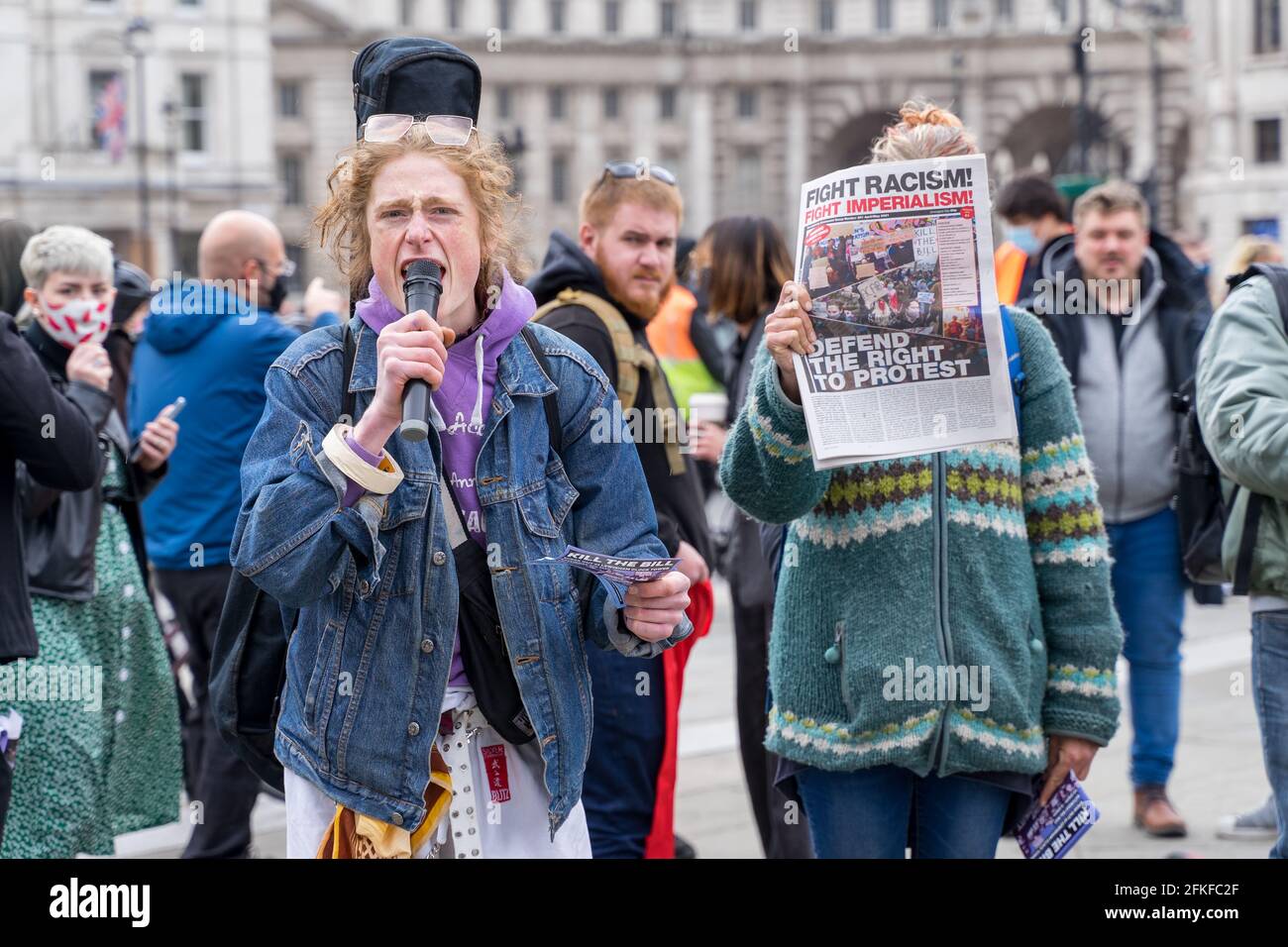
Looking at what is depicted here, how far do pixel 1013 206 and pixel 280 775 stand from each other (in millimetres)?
5973

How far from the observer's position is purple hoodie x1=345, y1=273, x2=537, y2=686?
3102 millimetres

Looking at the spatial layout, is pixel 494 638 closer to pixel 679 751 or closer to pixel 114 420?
pixel 114 420

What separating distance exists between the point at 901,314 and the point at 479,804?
1.27m

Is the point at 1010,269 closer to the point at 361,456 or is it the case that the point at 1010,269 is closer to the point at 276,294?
the point at 276,294

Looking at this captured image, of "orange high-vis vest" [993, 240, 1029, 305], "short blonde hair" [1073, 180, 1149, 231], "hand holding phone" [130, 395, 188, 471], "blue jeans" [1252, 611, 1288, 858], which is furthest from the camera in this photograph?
"orange high-vis vest" [993, 240, 1029, 305]

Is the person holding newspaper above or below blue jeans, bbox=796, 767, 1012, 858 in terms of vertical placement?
above

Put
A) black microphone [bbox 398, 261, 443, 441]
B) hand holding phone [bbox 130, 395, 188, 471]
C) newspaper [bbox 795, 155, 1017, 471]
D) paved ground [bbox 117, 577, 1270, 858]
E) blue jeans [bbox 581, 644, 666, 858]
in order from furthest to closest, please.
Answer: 1. paved ground [bbox 117, 577, 1270, 858]
2. hand holding phone [bbox 130, 395, 188, 471]
3. blue jeans [bbox 581, 644, 666, 858]
4. newspaper [bbox 795, 155, 1017, 471]
5. black microphone [bbox 398, 261, 443, 441]

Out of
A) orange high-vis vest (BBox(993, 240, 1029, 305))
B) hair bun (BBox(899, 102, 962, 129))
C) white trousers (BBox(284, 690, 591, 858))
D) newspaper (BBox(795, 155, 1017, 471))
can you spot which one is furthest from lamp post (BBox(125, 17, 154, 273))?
white trousers (BBox(284, 690, 591, 858))

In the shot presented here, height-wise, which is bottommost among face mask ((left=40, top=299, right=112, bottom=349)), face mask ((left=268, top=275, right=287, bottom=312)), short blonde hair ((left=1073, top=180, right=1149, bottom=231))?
face mask ((left=40, top=299, right=112, bottom=349))

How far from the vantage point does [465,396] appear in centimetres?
313

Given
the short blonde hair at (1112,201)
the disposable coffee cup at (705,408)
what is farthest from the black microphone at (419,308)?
the short blonde hair at (1112,201)

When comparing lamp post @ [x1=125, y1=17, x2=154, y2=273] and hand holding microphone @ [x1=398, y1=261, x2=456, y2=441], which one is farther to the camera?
lamp post @ [x1=125, y1=17, x2=154, y2=273]

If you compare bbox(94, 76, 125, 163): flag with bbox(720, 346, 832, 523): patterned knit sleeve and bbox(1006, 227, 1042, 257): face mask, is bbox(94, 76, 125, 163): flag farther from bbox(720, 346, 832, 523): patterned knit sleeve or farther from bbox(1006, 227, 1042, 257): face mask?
bbox(720, 346, 832, 523): patterned knit sleeve

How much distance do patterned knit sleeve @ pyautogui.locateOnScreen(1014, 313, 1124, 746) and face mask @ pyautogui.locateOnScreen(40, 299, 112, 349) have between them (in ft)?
9.90
